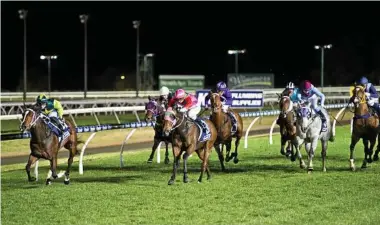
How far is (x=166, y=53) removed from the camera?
82.5 m

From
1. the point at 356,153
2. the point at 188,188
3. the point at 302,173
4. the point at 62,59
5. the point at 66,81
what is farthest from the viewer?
the point at 62,59

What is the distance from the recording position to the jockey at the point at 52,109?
12250 mm

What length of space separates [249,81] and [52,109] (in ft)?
62.3

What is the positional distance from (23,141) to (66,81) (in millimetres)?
52431

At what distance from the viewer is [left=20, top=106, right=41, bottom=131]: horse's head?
11.5m

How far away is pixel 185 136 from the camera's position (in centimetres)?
1188

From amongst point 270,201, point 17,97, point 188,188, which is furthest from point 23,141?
point 17,97

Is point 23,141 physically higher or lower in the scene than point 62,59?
lower

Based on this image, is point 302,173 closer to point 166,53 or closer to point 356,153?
point 356,153

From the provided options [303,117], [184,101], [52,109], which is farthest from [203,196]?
[303,117]

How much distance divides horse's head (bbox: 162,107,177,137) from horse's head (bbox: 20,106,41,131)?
2240mm

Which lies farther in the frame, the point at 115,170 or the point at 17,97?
the point at 17,97

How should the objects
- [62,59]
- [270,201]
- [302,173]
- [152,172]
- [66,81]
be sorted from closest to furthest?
[270,201], [302,173], [152,172], [66,81], [62,59]

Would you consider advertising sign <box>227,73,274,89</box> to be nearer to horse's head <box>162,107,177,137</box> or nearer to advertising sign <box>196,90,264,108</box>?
advertising sign <box>196,90,264,108</box>
